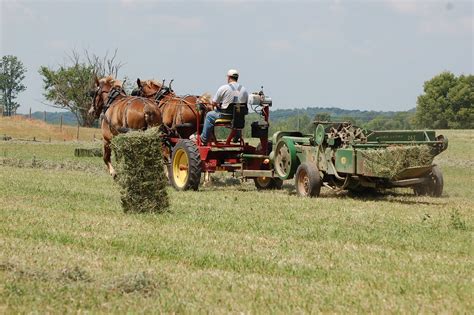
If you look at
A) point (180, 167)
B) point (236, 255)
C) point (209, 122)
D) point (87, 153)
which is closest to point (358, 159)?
point (209, 122)

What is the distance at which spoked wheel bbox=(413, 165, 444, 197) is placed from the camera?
15.0 m

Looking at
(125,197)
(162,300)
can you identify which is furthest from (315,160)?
(162,300)

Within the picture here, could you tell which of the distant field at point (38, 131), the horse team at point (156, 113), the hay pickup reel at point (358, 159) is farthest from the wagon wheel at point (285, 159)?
the distant field at point (38, 131)

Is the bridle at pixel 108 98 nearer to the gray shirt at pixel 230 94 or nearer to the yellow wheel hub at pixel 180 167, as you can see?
the yellow wheel hub at pixel 180 167

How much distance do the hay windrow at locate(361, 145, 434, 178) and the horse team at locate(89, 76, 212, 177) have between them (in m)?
5.26

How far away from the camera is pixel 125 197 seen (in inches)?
472

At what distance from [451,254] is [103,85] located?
46.2 ft

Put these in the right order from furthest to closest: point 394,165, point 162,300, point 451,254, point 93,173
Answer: point 93,173 → point 394,165 → point 451,254 → point 162,300

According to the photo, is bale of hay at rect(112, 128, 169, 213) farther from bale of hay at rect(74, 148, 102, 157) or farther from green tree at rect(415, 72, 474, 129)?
green tree at rect(415, 72, 474, 129)

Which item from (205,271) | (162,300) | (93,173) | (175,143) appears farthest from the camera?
(93,173)

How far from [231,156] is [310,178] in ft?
9.53

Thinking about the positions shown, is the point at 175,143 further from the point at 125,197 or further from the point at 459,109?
the point at 459,109

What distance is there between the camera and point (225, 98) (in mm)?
16625

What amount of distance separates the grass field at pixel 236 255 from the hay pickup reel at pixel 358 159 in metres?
0.50
